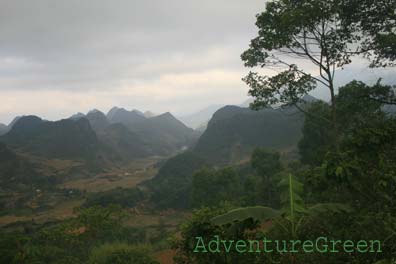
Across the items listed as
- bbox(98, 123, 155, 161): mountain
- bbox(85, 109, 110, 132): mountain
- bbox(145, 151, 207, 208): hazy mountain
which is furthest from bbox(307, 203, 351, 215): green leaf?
bbox(85, 109, 110, 132): mountain

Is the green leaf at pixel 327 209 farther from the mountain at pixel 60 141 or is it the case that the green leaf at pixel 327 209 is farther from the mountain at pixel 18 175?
the mountain at pixel 60 141

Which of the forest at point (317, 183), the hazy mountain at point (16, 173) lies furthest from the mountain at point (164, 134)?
the forest at point (317, 183)

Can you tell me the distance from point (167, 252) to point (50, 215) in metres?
28.3

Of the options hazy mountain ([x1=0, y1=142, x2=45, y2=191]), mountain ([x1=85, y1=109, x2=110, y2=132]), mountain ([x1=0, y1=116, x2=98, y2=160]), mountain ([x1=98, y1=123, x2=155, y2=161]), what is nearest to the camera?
hazy mountain ([x1=0, y1=142, x2=45, y2=191])

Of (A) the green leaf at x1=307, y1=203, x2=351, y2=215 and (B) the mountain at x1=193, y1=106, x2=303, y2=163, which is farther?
(B) the mountain at x1=193, y1=106, x2=303, y2=163

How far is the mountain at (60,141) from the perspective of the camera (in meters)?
82.9

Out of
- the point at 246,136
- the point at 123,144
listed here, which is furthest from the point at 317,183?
the point at 123,144

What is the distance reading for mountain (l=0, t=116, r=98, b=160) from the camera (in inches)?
3263

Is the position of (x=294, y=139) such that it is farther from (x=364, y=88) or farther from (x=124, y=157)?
(x=364, y=88)

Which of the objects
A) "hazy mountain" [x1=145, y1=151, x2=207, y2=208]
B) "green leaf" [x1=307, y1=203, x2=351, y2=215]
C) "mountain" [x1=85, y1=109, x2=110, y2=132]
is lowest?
"hazy mountain" [x1=145, y1=151, x2=207, y2=208]

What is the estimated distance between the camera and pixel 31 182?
57500 mm

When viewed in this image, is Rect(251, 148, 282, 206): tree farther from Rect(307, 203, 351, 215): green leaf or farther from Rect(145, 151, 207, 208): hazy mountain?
Rect(307, 203, 351, 215): green leaf

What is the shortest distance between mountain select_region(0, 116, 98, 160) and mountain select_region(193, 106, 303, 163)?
29400mm

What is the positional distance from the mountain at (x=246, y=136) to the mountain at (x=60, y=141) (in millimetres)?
29400
